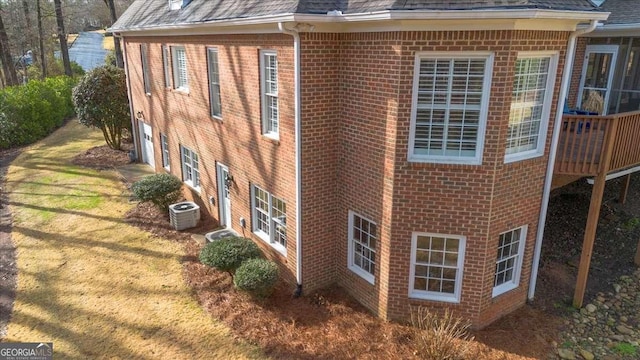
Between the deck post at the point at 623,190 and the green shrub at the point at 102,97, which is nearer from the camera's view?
the deck post at the point at 623,190

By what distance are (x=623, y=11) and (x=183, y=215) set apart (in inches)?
581

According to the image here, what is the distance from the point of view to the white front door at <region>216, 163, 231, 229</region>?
13.0m

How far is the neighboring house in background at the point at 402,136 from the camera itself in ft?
24.3

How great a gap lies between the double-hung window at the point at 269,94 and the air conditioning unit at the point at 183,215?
5.01 metres

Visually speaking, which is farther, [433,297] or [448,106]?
[433,297]

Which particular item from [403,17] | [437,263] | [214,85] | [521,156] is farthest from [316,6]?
[437,263]

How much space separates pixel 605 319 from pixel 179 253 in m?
10.7

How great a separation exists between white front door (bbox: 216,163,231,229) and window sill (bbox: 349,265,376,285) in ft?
15.7

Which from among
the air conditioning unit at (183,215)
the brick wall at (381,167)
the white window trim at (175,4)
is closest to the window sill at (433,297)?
the brick wall at (381,167)

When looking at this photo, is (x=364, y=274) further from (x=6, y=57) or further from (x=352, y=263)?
(x=6, y=57)

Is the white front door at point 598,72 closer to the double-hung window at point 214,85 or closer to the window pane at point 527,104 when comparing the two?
the window pane at point 527,104

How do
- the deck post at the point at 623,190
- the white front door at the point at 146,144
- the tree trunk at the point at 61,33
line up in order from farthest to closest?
the tree trunk at the point at 61,33
the white front door at the point at 146,144
the deck post at the point at 623,190

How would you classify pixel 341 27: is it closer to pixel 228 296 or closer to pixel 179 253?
pixel 228 296

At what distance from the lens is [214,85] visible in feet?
41.2
